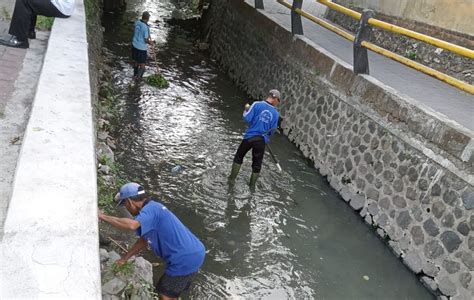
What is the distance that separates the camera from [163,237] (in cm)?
351

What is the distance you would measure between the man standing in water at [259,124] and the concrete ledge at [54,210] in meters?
3.08

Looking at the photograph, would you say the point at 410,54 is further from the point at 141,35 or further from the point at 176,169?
the point at 176,169

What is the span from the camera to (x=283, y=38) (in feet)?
→ 33.4

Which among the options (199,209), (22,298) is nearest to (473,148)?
(199,209)

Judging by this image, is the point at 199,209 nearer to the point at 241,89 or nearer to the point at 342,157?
the point at 342,157

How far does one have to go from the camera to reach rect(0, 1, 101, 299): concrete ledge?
2.14 meters

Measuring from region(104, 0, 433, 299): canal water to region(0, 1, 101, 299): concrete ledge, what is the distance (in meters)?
2.25

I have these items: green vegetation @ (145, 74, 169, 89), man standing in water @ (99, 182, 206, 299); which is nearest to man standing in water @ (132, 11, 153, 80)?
green vegetation @ (145, 74, 169, 89)

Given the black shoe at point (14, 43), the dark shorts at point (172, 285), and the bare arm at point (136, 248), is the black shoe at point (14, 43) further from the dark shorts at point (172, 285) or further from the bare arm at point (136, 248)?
the dark shorts at point (172, 285)

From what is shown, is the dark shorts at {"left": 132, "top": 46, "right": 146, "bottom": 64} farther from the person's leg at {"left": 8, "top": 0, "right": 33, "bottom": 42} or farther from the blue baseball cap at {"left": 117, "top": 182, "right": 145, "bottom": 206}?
the blue baseball cap at {"left": 117, "top": 182, "right": 145, "bottom": 206}

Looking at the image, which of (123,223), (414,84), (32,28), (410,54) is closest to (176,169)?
(32,28)

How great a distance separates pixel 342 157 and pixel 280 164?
3.97 feet

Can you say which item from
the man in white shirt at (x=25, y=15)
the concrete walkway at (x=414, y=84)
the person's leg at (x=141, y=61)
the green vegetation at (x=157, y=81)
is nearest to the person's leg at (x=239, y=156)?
the concrete walkway at (x=414, y=84)

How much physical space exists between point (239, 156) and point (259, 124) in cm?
68
